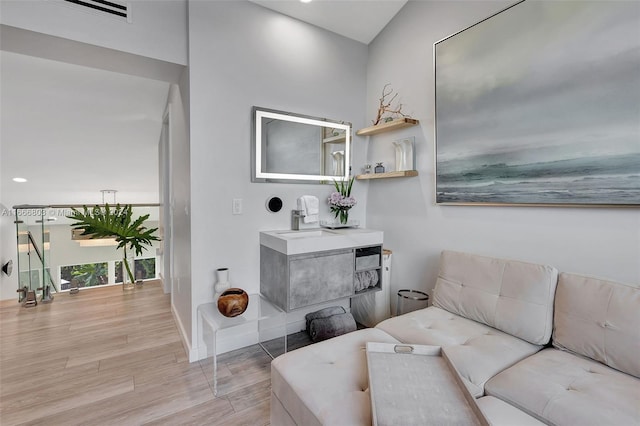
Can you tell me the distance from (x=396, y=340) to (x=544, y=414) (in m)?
0.69

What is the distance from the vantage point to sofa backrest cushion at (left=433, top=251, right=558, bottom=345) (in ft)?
5.17

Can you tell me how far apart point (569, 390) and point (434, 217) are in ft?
4.73

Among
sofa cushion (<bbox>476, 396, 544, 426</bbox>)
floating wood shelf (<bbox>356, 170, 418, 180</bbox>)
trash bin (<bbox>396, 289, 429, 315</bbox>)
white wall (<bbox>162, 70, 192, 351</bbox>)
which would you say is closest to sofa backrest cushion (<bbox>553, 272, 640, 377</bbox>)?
sofa cushion (<bbox>476, 396, 544, 426</bbox>)

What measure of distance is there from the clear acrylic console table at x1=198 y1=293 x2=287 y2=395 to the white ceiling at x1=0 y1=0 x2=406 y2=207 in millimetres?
2017

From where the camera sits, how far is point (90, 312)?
2996 millimetres

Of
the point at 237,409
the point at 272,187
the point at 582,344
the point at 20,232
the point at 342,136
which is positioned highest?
the point at 342,136

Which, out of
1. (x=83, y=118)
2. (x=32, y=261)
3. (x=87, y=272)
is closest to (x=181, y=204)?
(x=83, y=118)

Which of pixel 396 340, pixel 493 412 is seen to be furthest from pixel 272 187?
pixel 493 412

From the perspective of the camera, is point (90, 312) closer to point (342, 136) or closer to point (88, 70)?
point (88, 70)

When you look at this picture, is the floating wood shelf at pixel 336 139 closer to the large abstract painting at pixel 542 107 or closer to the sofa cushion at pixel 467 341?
the large abstract painting at pixel 542 107

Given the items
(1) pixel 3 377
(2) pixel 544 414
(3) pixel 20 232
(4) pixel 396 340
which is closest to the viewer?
(2) pixel 544 414

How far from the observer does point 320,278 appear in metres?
2.27

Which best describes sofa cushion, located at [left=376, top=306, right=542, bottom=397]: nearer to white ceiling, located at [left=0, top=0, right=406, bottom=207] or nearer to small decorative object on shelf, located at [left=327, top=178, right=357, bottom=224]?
small decorative object on shelf, located at [left=327, top=178, right=357, bottom=224]

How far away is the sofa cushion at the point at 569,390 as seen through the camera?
3.32 ft
